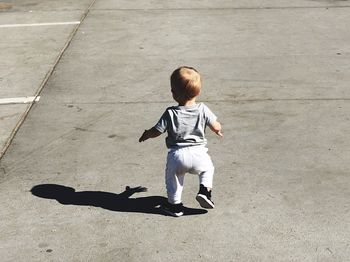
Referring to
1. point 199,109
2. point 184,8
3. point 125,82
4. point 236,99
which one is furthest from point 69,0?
point 199,109

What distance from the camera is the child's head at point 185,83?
462 centimetres

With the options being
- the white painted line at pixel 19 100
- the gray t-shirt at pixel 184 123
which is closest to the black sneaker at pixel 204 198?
the gray t-shirt at pixel 184 123

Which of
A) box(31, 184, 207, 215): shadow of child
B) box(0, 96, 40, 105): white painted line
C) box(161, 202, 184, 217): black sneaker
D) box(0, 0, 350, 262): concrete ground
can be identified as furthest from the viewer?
box(0, 96, 40, 105): white painted line

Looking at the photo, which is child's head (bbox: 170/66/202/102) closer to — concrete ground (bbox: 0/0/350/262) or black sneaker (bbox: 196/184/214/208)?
black sneaker (bbox: 196/184/214/208)

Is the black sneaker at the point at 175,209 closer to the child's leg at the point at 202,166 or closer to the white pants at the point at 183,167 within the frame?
the white pants at the point at 183,167

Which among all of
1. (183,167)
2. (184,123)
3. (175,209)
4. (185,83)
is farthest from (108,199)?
(185,83)

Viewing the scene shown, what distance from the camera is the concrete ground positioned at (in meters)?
4.59

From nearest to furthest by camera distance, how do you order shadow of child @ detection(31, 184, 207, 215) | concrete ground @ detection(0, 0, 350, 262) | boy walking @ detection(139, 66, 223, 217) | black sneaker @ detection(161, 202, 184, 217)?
concrete ground @ detection(0, 0, 350, 262) → boy walking @ detection(139, 66, 223, 217) → black sneaker @ detection(161, 202, 184, 217) → shadow of child @ detection(31, 184, 207, 215)

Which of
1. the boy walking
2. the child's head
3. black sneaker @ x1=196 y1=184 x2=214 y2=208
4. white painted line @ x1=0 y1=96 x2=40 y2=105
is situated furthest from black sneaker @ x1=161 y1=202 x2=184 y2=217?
white painted line @ x1=0 y1=96 x2=40 y2=105

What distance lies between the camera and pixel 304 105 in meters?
7.04

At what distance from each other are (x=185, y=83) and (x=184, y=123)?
12.7 inches

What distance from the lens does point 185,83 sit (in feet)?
15.2

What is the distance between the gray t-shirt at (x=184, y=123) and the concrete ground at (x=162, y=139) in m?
0.59

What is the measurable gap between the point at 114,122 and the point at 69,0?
689 cm
